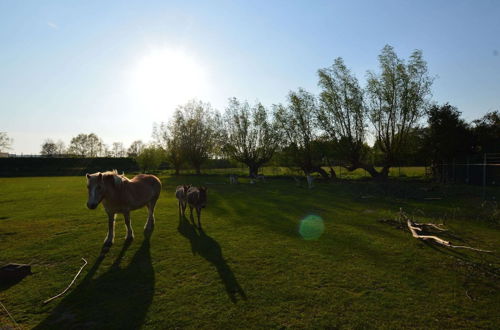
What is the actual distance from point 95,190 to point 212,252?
11.0 feet

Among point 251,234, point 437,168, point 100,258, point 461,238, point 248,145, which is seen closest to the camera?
point 100,258

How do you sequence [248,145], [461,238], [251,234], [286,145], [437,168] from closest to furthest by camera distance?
1. [461,238]
2. [251,234]
3. [437,168]
4. [286,145]
5. [248,145]

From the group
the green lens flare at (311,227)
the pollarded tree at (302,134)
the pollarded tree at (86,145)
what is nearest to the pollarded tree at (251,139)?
the pollarded tree at (302,134)

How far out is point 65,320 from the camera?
3.77 m

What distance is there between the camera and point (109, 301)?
4.25 m

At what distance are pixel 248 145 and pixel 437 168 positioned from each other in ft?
86.8

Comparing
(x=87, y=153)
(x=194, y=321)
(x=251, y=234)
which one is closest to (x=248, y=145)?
(x=251, y=234)

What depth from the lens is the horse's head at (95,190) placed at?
5996 millimetres

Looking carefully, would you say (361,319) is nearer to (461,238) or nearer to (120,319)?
(120,319)

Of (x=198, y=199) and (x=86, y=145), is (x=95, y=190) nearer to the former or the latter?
(x=198, y=199)

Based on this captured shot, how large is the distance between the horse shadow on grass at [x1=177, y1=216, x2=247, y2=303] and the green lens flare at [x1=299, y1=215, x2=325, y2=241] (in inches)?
120

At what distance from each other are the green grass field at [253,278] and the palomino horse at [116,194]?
937mm

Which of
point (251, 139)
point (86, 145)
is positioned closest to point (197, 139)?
point (251, 139)

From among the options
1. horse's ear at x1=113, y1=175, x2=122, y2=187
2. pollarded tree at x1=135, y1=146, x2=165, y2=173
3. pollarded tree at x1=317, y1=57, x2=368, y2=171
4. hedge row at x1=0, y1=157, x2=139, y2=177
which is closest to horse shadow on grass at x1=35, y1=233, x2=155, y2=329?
horse's ear at x1=113, y1=175, x2=122, y2=187
